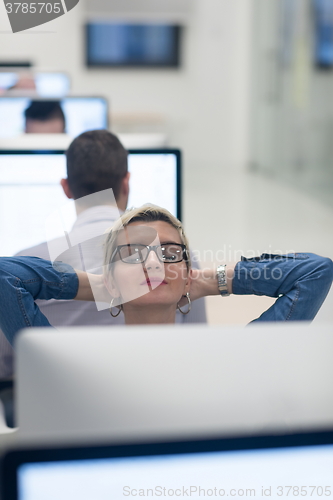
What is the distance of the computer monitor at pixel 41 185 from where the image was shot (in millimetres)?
1931

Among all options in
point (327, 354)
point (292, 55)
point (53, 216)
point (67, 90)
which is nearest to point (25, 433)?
point (327, 354)

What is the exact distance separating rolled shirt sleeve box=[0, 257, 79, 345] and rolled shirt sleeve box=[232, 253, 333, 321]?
1.17ft

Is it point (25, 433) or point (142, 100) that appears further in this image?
point (142, 100)

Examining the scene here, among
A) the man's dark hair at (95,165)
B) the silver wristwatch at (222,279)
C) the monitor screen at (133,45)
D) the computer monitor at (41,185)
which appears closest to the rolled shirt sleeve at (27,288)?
the silver wristwatch at (222,279)

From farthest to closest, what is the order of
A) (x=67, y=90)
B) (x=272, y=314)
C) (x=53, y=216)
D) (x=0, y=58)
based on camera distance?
1. (x=0, y=58)
2. (x=67, y=90)
3. (x=53, y=216)
4. (x=272, y=314)

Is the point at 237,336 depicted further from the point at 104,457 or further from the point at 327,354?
the point at 104,457

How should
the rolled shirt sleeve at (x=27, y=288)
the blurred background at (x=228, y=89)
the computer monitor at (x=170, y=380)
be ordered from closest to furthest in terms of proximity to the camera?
the computer monitor at (x=170, y=380), the rolled shirt sleeve at (x=27, y=288), the blurred background at (x=228, y=89)

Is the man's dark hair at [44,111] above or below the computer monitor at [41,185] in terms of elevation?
above

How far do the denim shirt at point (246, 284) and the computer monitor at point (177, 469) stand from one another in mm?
635

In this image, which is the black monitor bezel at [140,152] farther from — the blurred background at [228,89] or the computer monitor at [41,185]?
the blurred background at [228,89]

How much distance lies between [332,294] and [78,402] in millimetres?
812

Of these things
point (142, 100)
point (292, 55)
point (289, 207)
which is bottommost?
point (289, 207)

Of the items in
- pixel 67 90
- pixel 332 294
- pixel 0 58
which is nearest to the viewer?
pixel 332 294

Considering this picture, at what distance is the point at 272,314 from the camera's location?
1.22 metres
